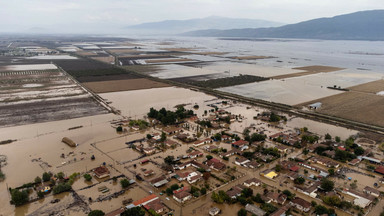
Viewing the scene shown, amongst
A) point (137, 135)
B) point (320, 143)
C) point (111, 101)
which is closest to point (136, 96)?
point (111, 101)

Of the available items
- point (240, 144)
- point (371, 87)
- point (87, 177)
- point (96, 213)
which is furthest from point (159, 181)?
point (371, 87)

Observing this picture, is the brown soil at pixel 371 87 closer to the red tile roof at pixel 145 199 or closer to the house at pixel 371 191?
the house at pixel 371 191

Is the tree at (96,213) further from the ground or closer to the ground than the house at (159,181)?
further from the ground

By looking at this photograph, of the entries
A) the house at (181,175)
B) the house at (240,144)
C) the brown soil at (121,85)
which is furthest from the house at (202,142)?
the brown soil at (121,85)

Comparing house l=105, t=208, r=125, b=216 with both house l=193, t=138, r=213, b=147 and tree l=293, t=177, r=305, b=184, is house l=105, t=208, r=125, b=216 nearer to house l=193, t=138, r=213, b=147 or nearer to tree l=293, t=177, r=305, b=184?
house l=193, t=138, r=213, b=147

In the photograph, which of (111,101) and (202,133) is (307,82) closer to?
(202,133)

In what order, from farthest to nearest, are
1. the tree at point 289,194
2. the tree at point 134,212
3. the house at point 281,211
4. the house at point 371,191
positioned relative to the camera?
the house at point 371,191 → the tree at point 289,194 → the house at point 281,211 → the tree at point 134,212

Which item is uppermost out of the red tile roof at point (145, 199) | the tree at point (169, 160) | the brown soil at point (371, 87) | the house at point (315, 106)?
the brown soil at point (371, 87)

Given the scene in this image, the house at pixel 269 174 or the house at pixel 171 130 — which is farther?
the house at pixel 171 130
